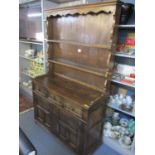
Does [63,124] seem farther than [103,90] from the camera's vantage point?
Yes

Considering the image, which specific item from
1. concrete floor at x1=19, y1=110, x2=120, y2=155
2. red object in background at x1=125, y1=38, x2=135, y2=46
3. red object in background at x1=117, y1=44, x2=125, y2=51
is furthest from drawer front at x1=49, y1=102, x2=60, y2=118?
red object in background at x1=125, y1=38, x2=135, y2=46

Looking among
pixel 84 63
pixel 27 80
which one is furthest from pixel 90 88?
pixel 27 80

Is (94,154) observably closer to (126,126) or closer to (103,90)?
(126,126)

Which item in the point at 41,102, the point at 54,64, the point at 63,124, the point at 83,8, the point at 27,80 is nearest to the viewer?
the point at 83,8

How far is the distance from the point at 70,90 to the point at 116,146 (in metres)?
0.98

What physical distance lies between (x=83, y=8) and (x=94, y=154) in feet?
6.11

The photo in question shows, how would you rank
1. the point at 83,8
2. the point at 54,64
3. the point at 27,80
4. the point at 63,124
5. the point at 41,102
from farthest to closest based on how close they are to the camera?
the point at 27,80 → the point at 54,64 → the point at 41,102 → the point at 63,124 → the point at 83,8

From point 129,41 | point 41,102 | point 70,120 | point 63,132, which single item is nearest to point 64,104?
point 70,120

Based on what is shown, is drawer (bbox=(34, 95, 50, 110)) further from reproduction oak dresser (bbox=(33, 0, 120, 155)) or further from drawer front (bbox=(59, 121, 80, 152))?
drawer front (bbox=(59, 121, 80, 152))

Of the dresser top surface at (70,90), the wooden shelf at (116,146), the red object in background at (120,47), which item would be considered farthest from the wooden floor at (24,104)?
the red object in background at (120,47)

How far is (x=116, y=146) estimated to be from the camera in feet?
6.34

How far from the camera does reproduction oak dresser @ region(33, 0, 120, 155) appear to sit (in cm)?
162

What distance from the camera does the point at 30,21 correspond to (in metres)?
2.83

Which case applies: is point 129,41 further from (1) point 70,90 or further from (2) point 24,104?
(2) point 24,104
